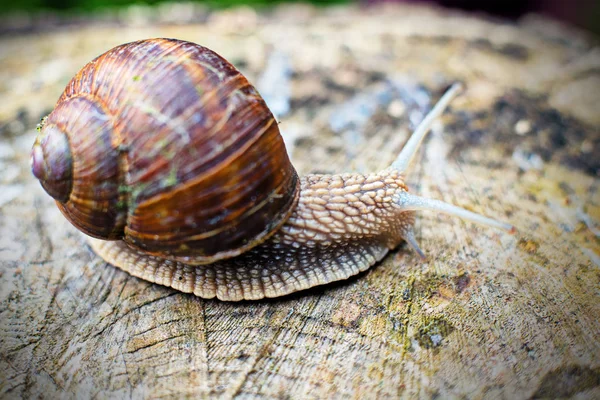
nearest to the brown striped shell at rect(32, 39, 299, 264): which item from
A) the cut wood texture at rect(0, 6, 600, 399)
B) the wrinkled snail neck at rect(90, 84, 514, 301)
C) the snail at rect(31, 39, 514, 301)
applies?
the snail at rect(31, 39, 514, 301)

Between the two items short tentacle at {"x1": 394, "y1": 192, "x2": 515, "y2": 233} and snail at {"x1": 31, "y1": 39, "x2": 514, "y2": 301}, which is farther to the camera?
short tentacle at {"x1": 394, "y1": 192, "x2": 515, "y2": 233}

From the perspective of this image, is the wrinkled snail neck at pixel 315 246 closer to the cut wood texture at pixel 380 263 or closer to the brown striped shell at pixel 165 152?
the cut wood texture at pixel 380 263

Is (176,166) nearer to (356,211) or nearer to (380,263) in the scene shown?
(356,211)

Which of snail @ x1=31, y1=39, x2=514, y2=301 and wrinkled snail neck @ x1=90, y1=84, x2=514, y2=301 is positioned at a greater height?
snail @ x1=31, y1=39, x2=514, y2=301

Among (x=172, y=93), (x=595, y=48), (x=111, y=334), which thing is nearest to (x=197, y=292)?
(x=111, y=334)

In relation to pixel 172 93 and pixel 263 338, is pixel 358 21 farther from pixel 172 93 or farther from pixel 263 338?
pixel 263 338

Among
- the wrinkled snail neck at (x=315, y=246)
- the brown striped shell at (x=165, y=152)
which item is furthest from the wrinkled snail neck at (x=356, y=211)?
the brown striped shell at (x=165, y=152)

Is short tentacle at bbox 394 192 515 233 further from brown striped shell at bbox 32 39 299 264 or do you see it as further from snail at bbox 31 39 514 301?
brown striped shell at bbox 32 39 299 264
